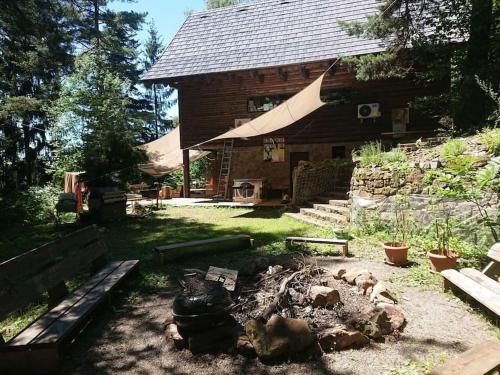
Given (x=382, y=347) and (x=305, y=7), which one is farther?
(x=305, y=7)

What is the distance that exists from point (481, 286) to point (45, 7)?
34.7 ft

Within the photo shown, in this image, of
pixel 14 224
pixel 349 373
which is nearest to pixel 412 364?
pixel 349 373

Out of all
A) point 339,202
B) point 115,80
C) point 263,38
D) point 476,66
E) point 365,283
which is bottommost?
point 365,283

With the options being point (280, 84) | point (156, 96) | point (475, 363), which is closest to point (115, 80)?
point (280, 84)

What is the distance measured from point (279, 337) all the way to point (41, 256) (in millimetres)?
2083

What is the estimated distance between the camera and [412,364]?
239 cm

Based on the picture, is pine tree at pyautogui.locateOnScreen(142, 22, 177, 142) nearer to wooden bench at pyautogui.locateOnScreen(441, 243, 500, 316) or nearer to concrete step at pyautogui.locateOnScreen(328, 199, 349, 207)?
concrete step at pyautogui.locateOnScreen(328, 199, 349, 207)

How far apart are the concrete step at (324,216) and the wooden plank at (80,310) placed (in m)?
4.49

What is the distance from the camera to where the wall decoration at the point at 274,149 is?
13086 millimetres

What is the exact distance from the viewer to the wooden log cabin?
1122 cm

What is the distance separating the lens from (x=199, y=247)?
5.53 m

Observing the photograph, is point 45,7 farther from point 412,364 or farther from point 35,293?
point 412,364

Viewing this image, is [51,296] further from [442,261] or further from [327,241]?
[442,261]

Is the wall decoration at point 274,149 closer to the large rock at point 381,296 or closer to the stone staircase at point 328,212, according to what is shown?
the stone staircase at point 328,212
